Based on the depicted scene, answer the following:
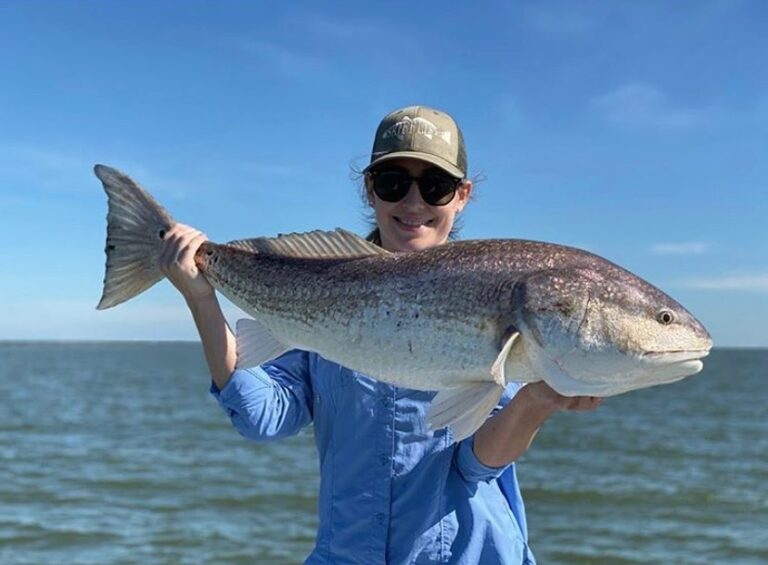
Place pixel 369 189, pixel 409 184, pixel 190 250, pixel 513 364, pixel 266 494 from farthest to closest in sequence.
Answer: pixel 266 494 < pixel 369 189 < pixel 409 184 < pixel 190 250 < pixel 513 364

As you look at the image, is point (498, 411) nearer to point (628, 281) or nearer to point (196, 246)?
point (628, 281)

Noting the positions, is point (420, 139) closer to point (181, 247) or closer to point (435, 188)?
point (435, 188)

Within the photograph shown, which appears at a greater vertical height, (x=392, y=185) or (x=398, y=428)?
(x=392, y=185)

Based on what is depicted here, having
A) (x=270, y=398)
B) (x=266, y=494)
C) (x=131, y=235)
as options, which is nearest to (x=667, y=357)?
(x=270, y=398)

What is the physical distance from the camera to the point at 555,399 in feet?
11.5

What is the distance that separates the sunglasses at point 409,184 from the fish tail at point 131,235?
1073 mm

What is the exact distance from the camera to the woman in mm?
3877

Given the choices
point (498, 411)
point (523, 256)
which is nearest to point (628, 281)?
point (523, 256)

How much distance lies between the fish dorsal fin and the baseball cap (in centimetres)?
56

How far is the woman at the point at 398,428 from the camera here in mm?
3877

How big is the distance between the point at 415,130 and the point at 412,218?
0.43 m

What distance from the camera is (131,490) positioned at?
712 inches

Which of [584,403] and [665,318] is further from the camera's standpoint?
[584,403]

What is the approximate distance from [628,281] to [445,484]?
1345 mm
